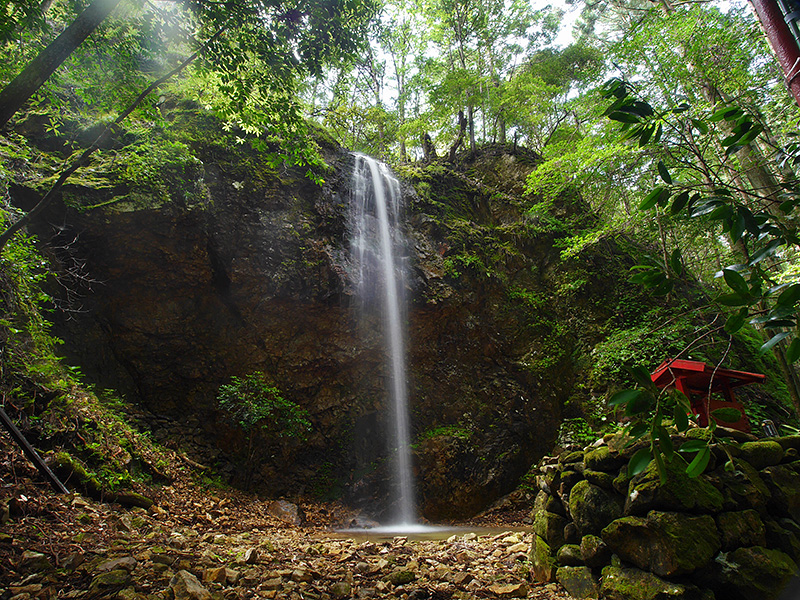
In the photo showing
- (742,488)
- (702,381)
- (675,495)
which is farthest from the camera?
(702,381)

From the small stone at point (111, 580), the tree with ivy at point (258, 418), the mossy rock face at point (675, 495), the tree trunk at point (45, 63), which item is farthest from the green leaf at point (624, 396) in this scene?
the tree with ivy at point (258, 418)

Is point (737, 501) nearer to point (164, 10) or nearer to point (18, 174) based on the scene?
point (164, 10)

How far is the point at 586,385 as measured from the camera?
7945mm

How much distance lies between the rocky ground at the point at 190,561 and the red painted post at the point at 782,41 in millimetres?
3501

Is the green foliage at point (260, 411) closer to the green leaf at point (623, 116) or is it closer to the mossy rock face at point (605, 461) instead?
the mossy rock face at point (605, 461)

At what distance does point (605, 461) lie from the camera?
3346 millimetres

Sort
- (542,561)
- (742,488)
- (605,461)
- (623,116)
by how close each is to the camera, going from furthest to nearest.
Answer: (605,461), (542,561), (742,488), (623,116)

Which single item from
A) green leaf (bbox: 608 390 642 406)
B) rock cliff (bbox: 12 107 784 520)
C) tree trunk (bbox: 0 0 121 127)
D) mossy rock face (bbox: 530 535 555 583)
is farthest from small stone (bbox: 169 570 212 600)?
rock cliff (bbox: 12 107 784 520)

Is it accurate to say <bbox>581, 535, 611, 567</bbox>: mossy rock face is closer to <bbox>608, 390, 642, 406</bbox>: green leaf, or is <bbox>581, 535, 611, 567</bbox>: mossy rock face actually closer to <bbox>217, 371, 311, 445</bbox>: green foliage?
<bbox>608, 390, 642, 406</bbox>: green leaf

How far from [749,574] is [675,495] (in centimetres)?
56

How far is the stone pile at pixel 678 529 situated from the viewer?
2.54 m

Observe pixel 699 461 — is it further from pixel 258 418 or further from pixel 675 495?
pixel 258 418

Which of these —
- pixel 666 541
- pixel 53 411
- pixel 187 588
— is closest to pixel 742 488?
pixel 666 541

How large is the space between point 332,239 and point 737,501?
26.2 ft
